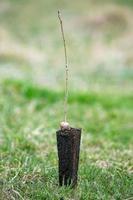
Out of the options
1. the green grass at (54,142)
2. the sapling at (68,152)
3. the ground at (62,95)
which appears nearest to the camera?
the sapling at (68,152)

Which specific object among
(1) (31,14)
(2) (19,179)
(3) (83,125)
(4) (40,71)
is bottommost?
(2) (19,179)

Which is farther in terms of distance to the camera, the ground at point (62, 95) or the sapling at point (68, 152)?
the ground at point (62, 95)

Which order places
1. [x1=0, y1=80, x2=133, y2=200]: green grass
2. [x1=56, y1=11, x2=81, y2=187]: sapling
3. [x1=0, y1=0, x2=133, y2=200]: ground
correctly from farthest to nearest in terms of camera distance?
[x1=0, y1=0, x2=133, y2=200]: ground
[x1=0, y1=80, x2=133, y2=200]: green grass
[x1=56, y1=11, x2=81, y2=187]: sapling

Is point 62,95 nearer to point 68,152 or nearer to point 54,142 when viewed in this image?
point 54,142

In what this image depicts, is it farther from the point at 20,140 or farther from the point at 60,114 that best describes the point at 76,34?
the point at 20,140

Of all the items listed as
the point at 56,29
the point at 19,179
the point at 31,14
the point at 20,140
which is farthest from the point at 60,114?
the point at 31,14

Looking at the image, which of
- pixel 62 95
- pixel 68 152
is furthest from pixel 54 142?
pixel 62 95

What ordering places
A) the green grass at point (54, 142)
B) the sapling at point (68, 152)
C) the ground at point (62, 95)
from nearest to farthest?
the sapling at point (68, 152)
the green grass at point (54, 142)
the ground at point (62, 95)
